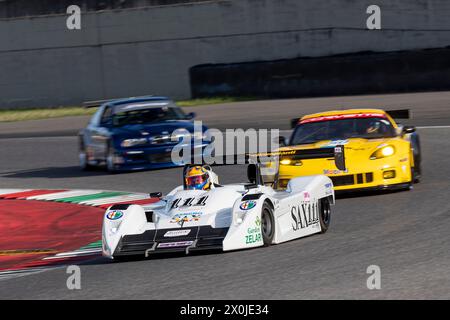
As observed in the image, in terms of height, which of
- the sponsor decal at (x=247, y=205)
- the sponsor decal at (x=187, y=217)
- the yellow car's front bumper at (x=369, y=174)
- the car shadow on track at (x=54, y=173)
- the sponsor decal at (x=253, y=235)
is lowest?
the car shadow on track at (x=54, y=173)

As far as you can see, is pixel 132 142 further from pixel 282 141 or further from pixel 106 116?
pixel 282 141

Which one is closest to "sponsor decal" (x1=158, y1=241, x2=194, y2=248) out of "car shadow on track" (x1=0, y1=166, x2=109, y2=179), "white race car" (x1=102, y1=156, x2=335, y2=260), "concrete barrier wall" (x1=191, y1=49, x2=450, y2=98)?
"white race car" (x1=102, y1=156, x2=335, y2=260)

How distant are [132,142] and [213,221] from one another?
24.9ft

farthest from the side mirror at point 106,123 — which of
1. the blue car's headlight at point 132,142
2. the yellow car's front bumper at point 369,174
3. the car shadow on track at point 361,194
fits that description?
the car shadow on track at point 361,194

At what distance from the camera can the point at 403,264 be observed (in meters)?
7.39

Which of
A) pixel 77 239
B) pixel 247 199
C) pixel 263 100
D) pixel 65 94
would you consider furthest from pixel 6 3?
pixel 247 199

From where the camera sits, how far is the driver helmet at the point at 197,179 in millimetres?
9414

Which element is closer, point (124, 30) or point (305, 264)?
point (305, 264)

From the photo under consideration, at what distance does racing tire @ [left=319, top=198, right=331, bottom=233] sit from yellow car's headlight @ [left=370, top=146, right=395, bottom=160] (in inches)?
81.7

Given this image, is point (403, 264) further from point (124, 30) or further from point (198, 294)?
point (124, 30)

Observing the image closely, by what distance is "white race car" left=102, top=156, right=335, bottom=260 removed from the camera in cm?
855

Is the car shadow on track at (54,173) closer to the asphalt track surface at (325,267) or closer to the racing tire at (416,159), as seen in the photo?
the racing tire at (416,159)

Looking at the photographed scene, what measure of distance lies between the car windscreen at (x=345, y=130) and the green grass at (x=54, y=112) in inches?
549

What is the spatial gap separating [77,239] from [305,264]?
3.67m
